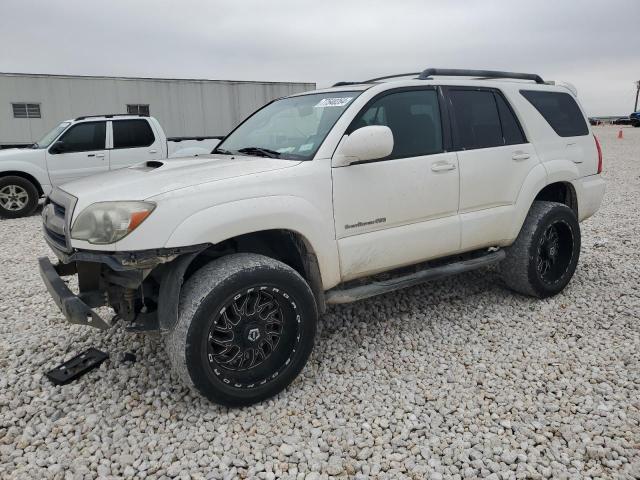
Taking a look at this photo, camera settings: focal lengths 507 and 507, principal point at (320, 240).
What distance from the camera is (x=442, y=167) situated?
3.64m

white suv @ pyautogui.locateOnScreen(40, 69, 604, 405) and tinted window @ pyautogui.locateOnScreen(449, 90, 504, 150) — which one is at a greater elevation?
tinted window @ pyautogui.locateOnScreen(449, 90, 504, 150)

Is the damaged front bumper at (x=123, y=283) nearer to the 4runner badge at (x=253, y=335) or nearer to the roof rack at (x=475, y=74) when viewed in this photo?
the 4runner badge at (x=253, y=335)

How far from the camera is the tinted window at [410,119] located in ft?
11.5

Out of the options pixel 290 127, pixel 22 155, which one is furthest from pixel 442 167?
pixel 22 155

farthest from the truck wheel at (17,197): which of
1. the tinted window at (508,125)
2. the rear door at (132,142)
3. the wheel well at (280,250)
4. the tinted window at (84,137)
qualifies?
the tinted window at (508,125)

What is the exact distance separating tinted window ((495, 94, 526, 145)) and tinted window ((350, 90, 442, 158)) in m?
0.72

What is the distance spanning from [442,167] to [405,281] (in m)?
0.86

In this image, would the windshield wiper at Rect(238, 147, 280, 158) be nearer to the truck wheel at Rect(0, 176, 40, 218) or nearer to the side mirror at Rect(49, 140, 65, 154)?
the side mirror at Rect(49, 140, 65, 154)

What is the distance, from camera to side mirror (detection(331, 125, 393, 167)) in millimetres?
3039

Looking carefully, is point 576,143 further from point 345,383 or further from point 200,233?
point 200,233

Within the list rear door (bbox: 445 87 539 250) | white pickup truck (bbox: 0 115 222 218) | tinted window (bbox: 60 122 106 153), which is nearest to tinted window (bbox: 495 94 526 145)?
rear door (bbox: 445 87 539 250)

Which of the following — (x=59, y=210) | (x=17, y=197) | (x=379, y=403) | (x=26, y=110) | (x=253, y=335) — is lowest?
(x=379, y=403)

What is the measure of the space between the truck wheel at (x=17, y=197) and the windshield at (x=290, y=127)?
267 inches

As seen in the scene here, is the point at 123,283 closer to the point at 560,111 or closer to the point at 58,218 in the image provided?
the point at 58,218
